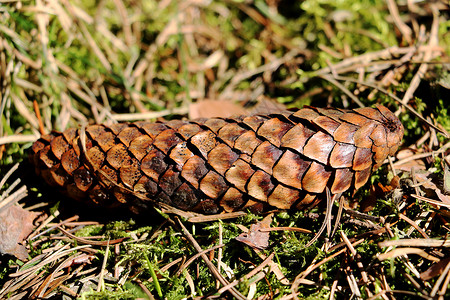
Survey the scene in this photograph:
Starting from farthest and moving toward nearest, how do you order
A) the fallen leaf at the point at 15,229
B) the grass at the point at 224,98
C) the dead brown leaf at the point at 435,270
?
the fallen leaf at the point at 15,229
the grass at the point at 224,98
the dead brown leaf at the point at 435,270

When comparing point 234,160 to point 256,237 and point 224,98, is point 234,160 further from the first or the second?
point 224,98

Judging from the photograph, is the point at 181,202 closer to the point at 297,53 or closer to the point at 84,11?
the point at 297,53

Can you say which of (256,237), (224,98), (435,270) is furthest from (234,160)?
(224,98)

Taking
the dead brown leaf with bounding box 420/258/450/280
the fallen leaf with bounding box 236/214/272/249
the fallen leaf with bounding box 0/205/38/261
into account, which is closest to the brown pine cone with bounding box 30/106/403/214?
the fallen leaf with bounding box 236/214/272/249

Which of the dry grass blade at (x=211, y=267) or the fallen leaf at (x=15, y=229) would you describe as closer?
the dry grass blade at (x=211, y=267)

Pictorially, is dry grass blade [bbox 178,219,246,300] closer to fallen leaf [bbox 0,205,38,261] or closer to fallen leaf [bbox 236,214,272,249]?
fallen leaf [bbox 236,214,272,249]

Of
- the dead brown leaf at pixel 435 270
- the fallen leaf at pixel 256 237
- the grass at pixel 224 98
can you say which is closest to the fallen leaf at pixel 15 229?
the grass at pixel 224 98

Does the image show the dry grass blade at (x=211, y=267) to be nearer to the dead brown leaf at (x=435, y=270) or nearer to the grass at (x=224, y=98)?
the grass at (x=224, y=98)
